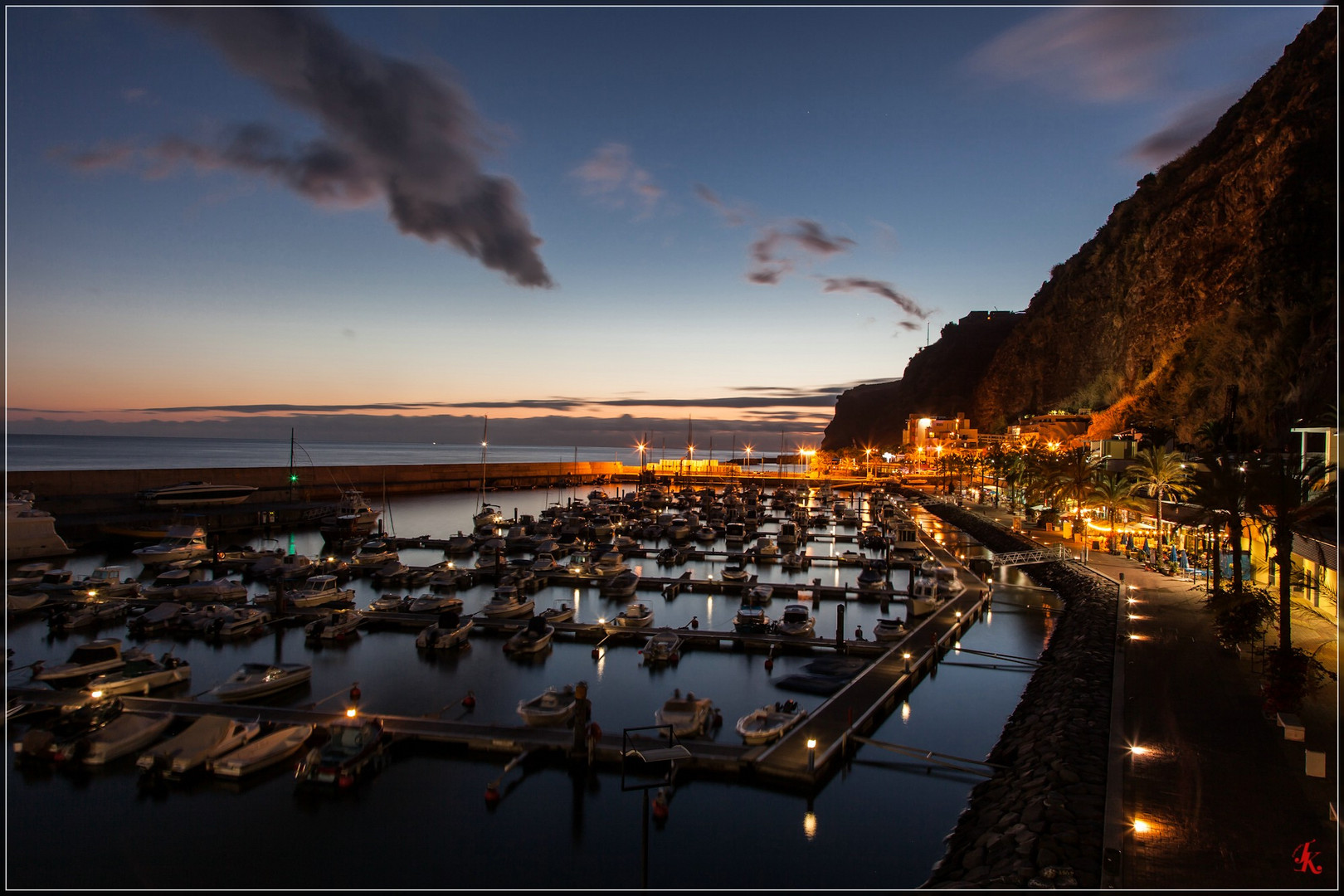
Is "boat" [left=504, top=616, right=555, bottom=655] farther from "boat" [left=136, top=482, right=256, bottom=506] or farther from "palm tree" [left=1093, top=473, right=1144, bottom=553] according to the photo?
"boat" [left=136, top=482, right=256, bottom=506]

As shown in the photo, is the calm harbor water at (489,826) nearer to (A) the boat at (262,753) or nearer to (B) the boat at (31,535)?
(A) the boat at (262,753)

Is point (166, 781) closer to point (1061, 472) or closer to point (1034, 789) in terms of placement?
point (1034, 789)

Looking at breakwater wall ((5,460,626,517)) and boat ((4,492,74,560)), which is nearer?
boat ((4,492,74,560))

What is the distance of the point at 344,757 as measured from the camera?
18.8 meters

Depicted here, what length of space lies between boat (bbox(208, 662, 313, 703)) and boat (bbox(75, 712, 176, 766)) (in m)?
2.88

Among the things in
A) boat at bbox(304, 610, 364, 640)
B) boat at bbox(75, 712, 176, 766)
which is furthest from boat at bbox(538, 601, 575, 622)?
boat at bbox(75, 712, 176, 766)

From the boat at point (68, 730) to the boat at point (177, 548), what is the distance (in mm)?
29429

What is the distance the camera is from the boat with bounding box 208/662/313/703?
24297 mm

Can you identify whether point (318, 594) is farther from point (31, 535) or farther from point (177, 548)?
point (31, 535)

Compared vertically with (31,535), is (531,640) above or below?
below

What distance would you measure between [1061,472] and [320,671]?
52.2 meters

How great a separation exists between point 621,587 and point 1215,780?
3168 cm

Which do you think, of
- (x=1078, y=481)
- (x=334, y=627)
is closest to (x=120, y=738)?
(x=334, y=627)

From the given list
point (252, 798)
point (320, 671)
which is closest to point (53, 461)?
point (320, 671)
